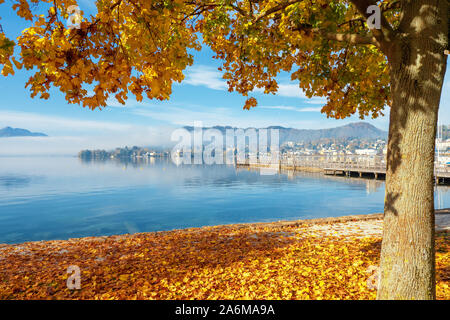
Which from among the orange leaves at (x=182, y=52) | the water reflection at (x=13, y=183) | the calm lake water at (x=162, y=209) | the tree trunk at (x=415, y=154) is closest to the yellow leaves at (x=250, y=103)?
the orange leaves at (x=182, y=52)

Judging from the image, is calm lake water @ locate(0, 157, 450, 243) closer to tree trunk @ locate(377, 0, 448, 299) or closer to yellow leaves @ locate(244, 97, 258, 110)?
yellow leaves @ locate(244, 97, 258, 110)

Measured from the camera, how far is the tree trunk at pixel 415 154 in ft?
10.4

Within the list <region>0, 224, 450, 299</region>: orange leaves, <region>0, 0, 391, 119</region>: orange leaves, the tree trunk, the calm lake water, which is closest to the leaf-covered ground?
<region>0, 224, 450, 299</region>: orange leaves

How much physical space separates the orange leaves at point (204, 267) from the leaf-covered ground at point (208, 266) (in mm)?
16

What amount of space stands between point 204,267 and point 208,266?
0.09m

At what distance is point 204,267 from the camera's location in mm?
5434

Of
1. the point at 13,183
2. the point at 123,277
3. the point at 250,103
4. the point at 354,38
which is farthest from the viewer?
the point at 13,183

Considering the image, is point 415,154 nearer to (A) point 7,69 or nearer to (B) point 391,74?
(B) point 391,74

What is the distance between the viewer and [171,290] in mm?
4453

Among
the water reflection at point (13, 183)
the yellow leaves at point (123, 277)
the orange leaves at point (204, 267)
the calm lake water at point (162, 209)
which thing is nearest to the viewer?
the orange leaves at point (204, 267)

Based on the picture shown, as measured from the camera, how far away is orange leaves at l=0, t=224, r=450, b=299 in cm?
432

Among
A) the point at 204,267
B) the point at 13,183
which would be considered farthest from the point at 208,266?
the point at 13,183

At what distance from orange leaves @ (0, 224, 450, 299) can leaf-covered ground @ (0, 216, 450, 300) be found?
0.05 ft

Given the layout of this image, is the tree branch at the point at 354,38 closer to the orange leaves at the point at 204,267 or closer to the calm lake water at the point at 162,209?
the orange leaves at the point at 204,267
